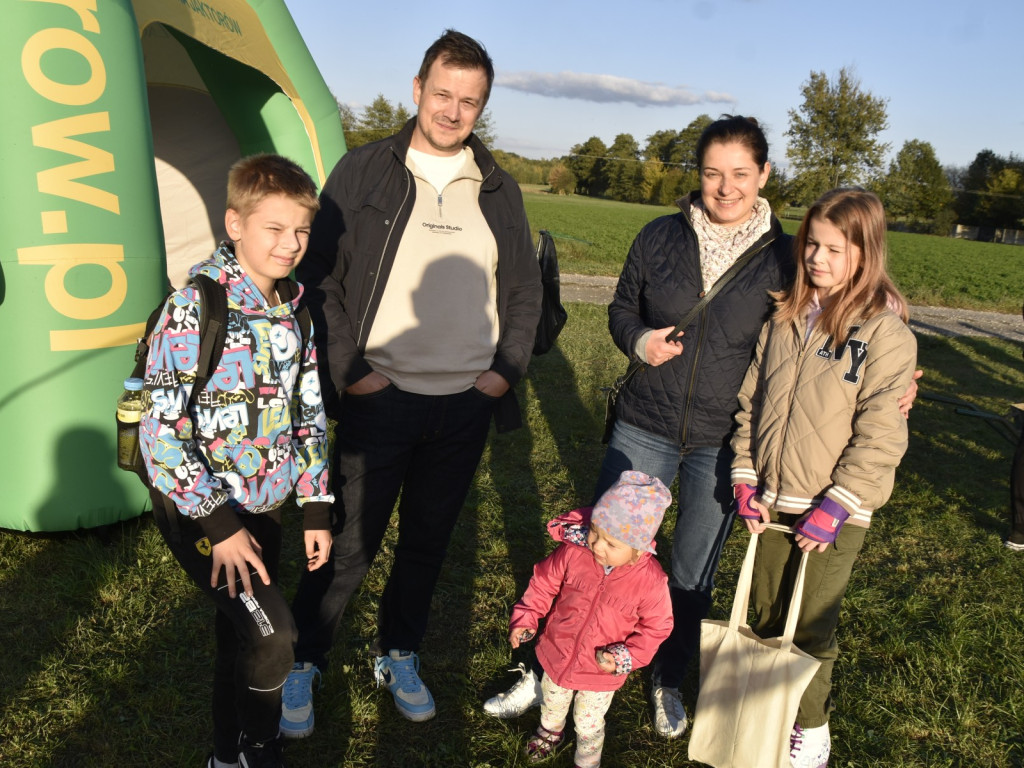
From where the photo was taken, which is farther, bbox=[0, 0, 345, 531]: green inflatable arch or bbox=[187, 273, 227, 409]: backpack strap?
→ bbox=[0, 0, 345, 531]: green inflatable arch

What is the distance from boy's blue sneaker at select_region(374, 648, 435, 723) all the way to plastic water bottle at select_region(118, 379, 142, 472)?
1394 mm

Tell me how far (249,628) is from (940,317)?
55.7ft

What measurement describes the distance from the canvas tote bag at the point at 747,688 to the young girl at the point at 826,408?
0.11 meters

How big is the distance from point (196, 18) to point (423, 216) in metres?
3.70

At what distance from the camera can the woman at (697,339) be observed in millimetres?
2574

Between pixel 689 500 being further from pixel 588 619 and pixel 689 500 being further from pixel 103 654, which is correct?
pixel 103 654

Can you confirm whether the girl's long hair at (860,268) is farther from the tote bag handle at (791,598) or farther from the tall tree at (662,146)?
the tall tree at (662,146)

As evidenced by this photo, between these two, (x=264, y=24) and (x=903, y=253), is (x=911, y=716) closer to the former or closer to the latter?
(x=264, y=24)

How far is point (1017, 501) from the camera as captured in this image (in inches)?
186

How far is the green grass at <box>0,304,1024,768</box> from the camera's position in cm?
277

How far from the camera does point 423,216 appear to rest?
256cm

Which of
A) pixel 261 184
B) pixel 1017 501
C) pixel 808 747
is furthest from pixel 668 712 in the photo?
pixel 1017 501

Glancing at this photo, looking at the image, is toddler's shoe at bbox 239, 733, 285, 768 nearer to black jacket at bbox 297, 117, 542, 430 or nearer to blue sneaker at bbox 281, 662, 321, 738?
blue sneaker at bbox 281, 662, 321, 738

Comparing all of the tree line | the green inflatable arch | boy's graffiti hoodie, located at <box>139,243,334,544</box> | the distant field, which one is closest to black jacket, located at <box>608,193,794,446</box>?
boy's graffiti hoodie, located at <box>139,243,334,544</box>
